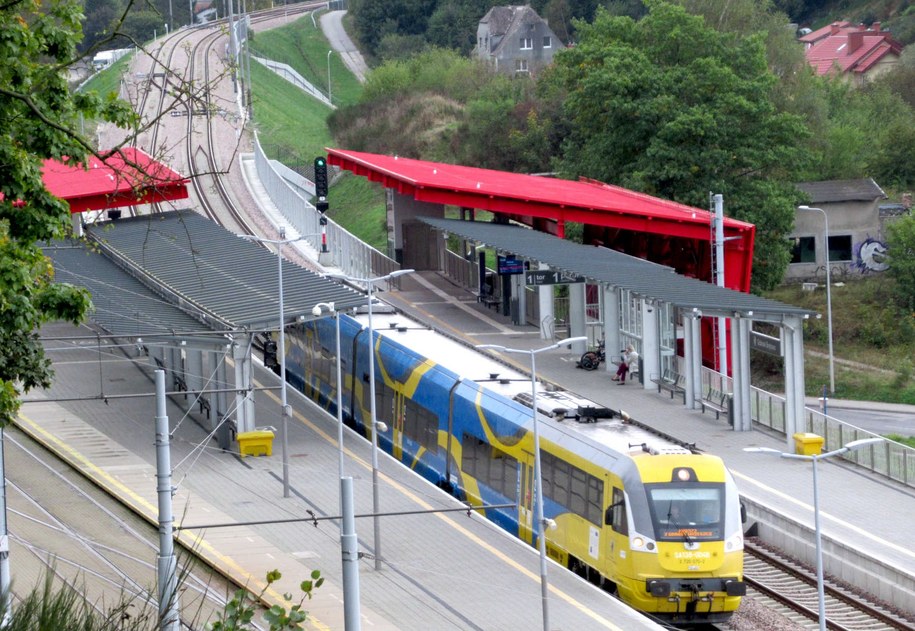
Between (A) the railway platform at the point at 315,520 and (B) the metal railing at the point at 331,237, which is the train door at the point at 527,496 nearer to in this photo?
(A) the railway platform at the point at 315,520

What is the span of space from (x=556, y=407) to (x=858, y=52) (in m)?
97.6

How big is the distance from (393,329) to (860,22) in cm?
10607

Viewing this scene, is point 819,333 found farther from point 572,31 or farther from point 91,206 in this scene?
point 572,31

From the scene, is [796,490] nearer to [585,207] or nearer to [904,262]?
[585,207]

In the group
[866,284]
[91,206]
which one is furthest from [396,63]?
[91,206]

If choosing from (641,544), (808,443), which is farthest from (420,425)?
(641,544)

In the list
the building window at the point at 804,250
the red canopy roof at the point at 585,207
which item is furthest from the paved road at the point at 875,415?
the building window at the point at 804,250

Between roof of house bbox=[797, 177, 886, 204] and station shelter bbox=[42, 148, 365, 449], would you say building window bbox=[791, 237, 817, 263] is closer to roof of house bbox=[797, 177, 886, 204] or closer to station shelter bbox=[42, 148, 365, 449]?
roof of house bbox=[797, 177, 886, 204]

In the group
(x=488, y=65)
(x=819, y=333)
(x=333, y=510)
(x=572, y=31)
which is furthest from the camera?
(x=572, y=31)

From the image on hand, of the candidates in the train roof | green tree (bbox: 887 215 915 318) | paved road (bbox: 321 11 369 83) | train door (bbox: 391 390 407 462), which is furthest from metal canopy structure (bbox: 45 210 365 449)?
paved road (bbox: 321 11 369 83)

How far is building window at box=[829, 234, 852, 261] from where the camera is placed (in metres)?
66.4

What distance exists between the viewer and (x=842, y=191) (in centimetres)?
6750

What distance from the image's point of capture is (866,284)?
206 feet

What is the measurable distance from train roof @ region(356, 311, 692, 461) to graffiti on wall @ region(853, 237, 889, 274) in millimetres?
38056
